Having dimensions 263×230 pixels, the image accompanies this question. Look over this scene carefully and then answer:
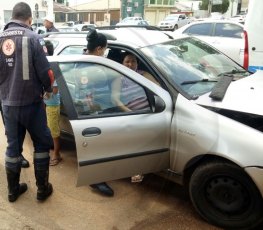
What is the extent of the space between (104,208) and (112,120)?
91cm

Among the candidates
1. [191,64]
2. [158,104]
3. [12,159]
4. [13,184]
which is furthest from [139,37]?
[13,184]

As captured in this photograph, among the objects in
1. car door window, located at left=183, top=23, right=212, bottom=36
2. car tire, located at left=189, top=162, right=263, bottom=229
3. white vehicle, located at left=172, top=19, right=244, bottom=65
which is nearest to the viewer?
car tire, located at left=189, top=162, right=263, bottom=229

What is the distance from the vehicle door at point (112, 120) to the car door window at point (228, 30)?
689 cm

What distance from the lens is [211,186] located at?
3.20 metres

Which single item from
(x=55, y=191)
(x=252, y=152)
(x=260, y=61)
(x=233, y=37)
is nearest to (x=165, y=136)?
(x=252, y=152)

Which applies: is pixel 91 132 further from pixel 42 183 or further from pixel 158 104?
pixel 42 183

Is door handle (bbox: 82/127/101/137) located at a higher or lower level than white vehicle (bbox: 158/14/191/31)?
higher

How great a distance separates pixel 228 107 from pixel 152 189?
4.22ft

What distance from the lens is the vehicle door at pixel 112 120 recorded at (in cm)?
320

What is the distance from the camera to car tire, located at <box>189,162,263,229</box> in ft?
9.84

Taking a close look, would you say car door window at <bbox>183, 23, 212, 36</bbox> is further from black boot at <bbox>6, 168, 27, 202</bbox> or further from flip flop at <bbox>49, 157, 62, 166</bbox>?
black boot at <bbox>6, 168, 27, 202</bbox>

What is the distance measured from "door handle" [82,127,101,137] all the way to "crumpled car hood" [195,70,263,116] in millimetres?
900

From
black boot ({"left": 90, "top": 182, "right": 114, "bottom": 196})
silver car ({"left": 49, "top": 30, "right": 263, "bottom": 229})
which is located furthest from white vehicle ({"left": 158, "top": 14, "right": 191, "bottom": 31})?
silver car ({"left": 49, "top": 30, "right": 263, "bottom": 229})

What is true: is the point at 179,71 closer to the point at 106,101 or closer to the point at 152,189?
the point at 106,101
